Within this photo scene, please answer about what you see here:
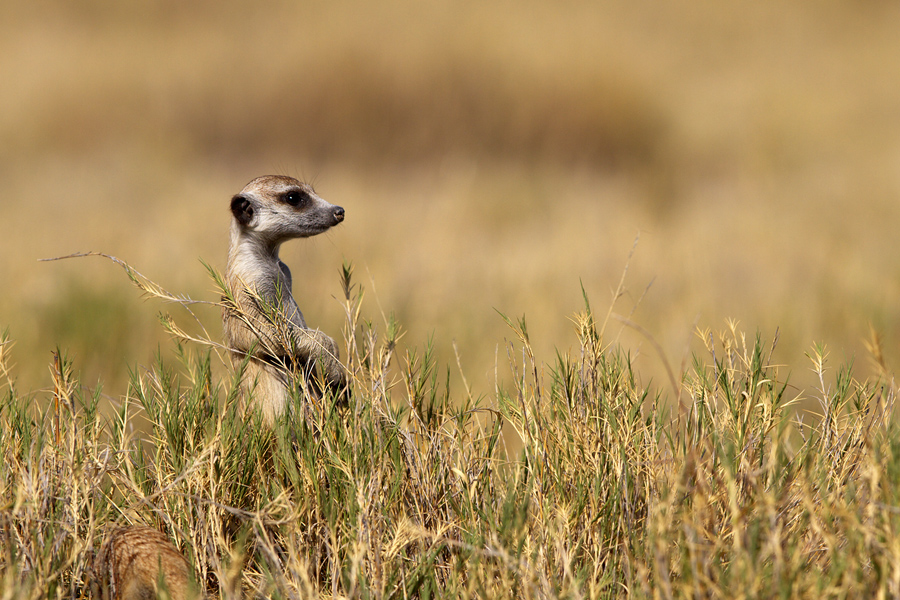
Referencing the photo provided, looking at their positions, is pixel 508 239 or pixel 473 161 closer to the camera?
pixel 508 239

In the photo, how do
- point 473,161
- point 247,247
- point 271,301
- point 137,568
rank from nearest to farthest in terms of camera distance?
point 137,568, point 271,301, point 247,247, point 473,161

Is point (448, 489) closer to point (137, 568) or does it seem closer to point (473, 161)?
point (137, 568)

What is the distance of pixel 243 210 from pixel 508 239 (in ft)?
21.9

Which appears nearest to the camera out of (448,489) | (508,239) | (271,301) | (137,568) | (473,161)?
(137,568)

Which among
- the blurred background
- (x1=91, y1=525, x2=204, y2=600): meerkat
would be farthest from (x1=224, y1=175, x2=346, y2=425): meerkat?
the blurred background

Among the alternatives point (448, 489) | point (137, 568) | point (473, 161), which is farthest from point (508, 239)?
point (137, 568)

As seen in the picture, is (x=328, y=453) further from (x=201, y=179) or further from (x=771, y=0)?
(x=771, y=0)

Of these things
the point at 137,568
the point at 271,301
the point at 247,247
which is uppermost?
the point at 247,247

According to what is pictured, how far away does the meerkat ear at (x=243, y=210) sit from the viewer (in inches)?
104

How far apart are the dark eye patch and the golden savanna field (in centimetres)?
35

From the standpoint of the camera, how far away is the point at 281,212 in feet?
8.75

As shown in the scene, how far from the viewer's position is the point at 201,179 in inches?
435

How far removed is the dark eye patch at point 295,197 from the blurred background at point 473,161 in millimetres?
3274

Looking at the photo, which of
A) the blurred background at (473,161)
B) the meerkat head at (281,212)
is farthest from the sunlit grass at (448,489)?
the blurred background at (473,161)
